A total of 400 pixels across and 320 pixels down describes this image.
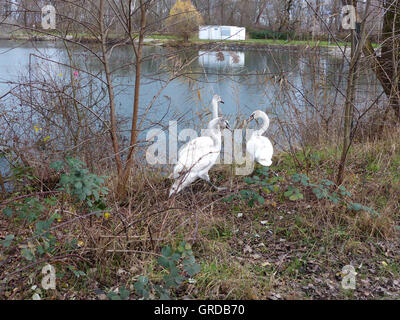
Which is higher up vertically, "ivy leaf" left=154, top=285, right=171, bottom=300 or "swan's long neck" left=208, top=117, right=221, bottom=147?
"swan's long neck" left=208, top=117, right=221, bottom=147

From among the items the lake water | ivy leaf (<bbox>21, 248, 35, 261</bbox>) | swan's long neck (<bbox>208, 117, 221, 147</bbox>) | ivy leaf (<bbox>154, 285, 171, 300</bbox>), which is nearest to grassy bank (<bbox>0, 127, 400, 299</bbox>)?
ivy leaf (<bbox>21, 248, 35, 261</bbox>)

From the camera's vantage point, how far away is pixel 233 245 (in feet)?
11.8

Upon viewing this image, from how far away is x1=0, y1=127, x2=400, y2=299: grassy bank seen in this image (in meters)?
2.88

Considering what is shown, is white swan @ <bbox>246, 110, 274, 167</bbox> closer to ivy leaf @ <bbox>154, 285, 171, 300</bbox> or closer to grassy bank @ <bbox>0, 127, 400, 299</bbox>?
grassy bank @ <bbox>0, 127, 400, 299</bbox>

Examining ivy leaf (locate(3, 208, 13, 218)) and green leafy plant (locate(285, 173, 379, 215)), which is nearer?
ivy leaf (locate(3, 208, 13, 218))

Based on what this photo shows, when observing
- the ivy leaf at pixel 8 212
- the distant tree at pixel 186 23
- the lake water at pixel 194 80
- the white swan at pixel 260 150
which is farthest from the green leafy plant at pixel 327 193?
the ivy leaf at pixel 8 212

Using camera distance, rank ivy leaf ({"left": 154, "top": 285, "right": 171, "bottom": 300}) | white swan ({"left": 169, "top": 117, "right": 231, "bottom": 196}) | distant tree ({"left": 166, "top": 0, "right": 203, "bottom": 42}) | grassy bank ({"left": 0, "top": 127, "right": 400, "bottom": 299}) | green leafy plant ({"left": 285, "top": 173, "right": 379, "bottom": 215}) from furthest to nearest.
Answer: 1. white swan ({"left": 169, "top": 117, "right": 231, "bottom": 196})
2. distant tree ({"left": 166, "top": 0, "right": 203, "bottom": 42})
3. green leafy plant ({"left": 285, "top": 173, "right": 379, "bottom": 215})
4. grassy bank ({"left": 0, "top": 127, "right": 400, "bottom": 299})
5. ivy leaf ({"left": 154, "top": 285, "right": 171, "bottom": 300})

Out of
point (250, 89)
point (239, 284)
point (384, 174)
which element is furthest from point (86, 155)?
point (250, 89)

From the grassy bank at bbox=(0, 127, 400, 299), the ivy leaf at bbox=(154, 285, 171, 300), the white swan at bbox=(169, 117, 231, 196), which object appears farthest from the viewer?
the white swan at bbox=(169, 117, 231, 196)

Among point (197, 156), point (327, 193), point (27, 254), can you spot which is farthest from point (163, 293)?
point (197, 156)

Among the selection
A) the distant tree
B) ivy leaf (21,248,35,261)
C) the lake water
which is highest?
the distant tree

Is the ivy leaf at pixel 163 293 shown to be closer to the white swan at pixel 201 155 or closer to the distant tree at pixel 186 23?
the white swan at pixel 201 155

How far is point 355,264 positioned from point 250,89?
23.2 feet

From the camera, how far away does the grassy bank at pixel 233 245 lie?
2.88 meters
